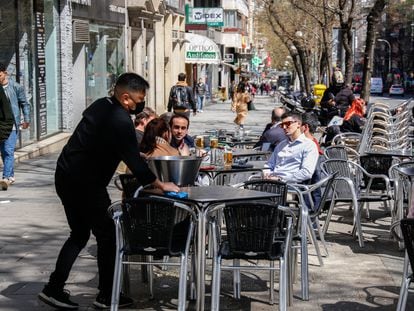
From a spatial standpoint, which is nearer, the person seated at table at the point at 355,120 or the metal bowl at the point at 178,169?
the metal bowl at the point at 178,169

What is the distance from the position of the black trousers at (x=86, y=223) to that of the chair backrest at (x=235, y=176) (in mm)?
2343

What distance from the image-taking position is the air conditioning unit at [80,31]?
22312 mm

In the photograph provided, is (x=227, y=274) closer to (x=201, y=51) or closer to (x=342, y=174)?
(x=342, y=174)

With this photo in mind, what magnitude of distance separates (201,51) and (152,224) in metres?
37.3

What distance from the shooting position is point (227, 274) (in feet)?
26.2

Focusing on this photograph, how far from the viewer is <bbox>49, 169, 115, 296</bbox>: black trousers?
6492 mm

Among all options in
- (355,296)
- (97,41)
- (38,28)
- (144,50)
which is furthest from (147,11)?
(355,296)

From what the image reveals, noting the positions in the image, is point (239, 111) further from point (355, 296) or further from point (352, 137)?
point (355, 296)

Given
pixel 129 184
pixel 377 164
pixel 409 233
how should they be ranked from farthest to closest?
pixel 377 164 < pixel 129 184 < pixel 409 233

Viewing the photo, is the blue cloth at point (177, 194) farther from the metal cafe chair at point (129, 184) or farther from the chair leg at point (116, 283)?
the metal cafe chair at point (129, 184)

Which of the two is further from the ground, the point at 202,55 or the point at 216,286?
the point at 202,55

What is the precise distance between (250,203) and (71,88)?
54.4 feet

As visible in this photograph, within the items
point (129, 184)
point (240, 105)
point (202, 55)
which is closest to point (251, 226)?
point (129, 184)

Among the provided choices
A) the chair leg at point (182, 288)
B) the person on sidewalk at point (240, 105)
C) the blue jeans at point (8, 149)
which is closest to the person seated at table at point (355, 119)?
the person on sidewalk at point (240, 105)
